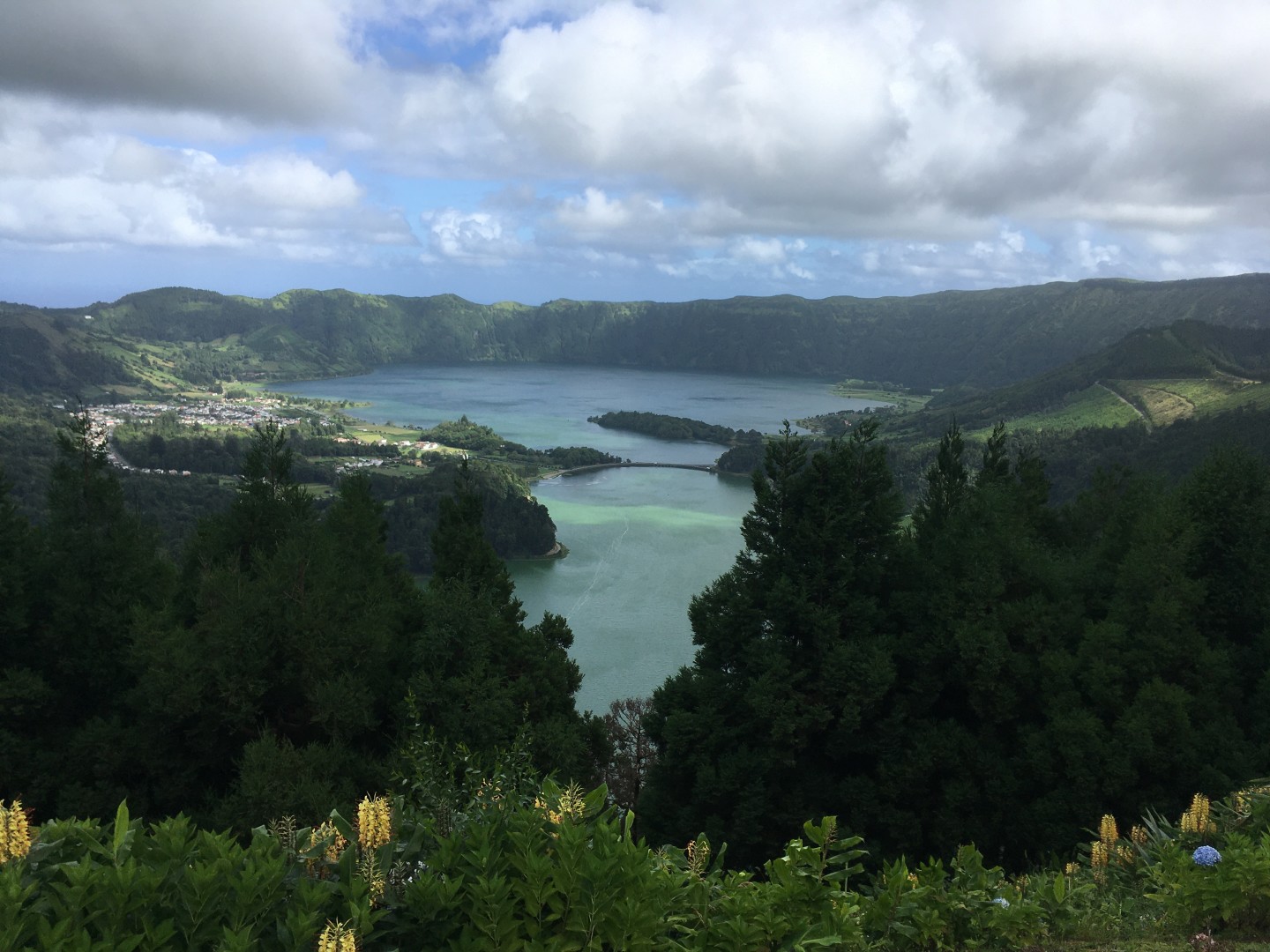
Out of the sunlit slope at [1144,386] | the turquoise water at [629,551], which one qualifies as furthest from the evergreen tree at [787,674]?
the sunlit slope at [1144,386]

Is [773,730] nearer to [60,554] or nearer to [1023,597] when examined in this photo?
[1023,597]

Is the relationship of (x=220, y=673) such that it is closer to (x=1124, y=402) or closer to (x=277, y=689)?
(x=277, y=689)

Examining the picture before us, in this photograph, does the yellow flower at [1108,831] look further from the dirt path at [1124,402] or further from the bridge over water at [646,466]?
the dirt path at [1124,402]

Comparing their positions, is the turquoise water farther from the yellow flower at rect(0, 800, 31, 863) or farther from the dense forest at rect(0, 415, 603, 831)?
the yellow flower at rect(0, 800, 31, 863)

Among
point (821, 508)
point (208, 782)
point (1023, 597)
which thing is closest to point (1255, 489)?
point (1023, 597)

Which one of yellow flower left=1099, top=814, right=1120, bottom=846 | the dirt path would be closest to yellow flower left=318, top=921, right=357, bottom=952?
yellow flower left=1099, top=814, right=1120, bottom=846

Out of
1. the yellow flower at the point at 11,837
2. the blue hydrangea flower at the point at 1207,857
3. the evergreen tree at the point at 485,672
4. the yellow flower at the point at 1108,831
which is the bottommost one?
the evergreen tree at the point at 485,672
